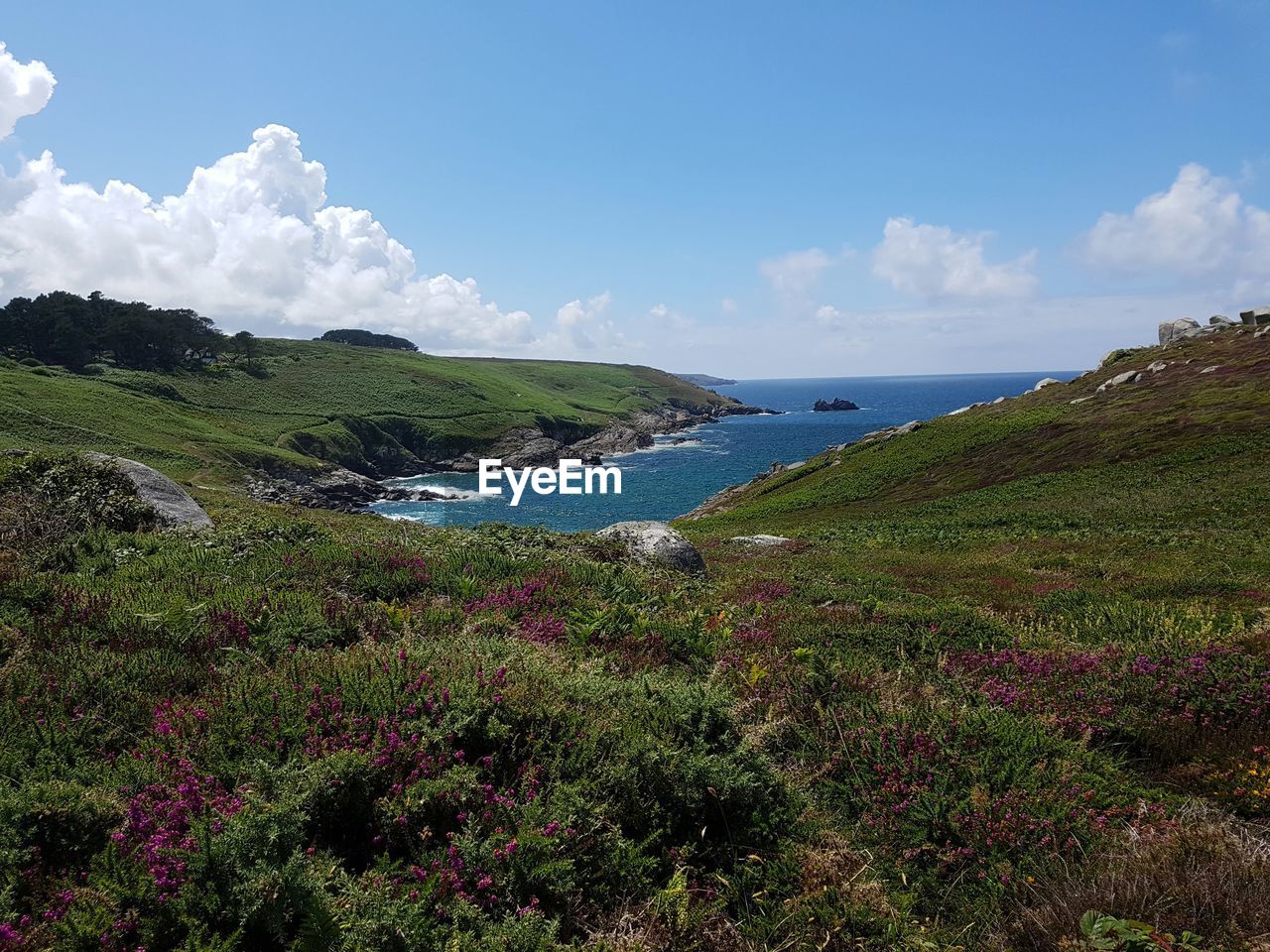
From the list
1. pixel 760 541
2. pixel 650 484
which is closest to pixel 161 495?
pixel 760 541

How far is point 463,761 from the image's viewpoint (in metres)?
4.95

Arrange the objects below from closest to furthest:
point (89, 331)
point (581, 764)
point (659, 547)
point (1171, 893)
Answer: point (1171, 893) → point (581, 764) → point (659, 547) → point (89, 331)

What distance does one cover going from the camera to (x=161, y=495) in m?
17.4

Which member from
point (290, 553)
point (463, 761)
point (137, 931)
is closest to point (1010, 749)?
point (463, 761)

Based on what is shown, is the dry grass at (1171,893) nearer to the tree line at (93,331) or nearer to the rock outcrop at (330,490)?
the rock outcrop at (330,490)

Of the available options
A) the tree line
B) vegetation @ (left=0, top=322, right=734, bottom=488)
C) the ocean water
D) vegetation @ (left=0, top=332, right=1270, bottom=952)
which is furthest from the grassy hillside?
vegetation @ (left=0, top=332, right=1270, bottom=952)

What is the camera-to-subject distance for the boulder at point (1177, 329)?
10381 centimetres

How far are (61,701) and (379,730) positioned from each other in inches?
120

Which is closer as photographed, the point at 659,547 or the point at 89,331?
the point at 659,547

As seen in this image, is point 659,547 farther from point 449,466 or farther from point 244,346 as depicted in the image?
point 244,346

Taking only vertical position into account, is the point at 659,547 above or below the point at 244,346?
below

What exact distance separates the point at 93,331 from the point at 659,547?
490ft

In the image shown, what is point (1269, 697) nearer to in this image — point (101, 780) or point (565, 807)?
point (565, 807)

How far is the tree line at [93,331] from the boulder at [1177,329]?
188 metres
